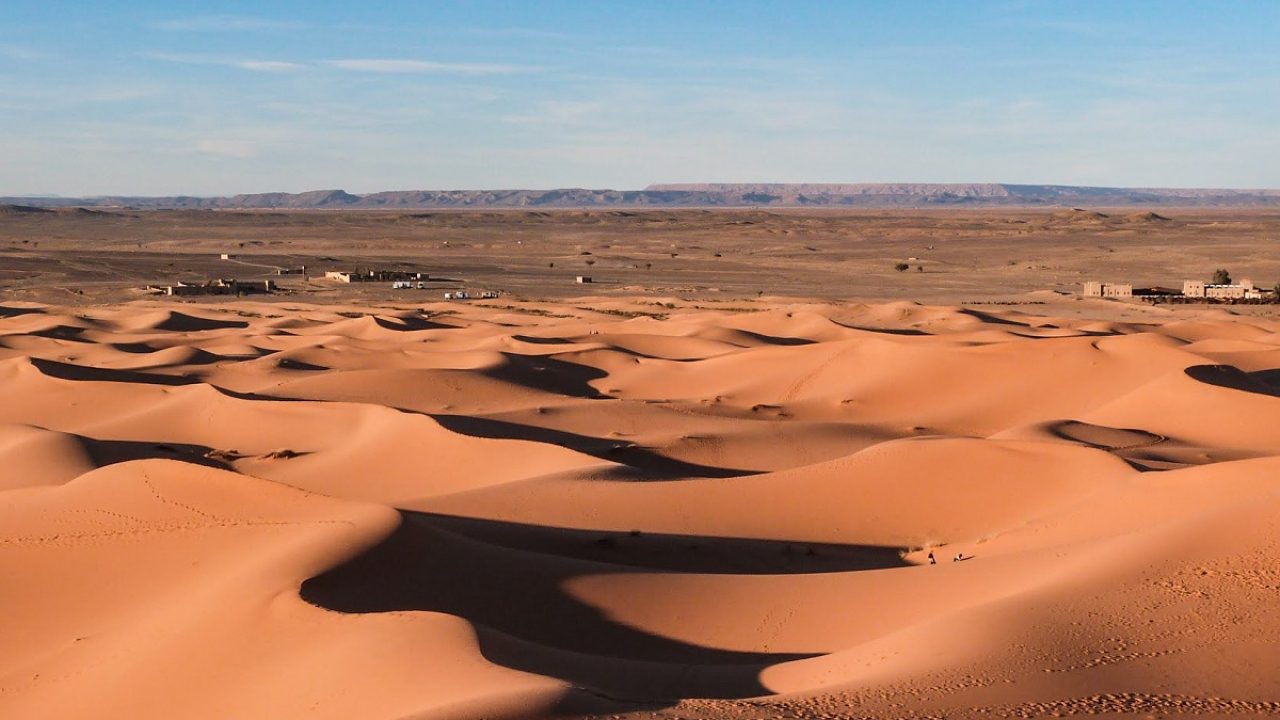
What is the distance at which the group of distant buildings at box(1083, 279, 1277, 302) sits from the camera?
160 feet

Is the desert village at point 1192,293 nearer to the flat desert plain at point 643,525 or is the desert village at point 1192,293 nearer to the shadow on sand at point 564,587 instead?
the flat desert plain at point 643,525

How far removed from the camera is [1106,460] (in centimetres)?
1542

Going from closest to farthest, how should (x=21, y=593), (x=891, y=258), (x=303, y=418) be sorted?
(x=21, y=593) → (x=303, y=418) → (x=891, y=258)

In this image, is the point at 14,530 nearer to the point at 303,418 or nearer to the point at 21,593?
the point at 21,593

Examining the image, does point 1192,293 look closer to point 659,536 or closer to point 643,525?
point 643,525

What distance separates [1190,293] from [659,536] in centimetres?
4135

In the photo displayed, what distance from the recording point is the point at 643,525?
1420cm

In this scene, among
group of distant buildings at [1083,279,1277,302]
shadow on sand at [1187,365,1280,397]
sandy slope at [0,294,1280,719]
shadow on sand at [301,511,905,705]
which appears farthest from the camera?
group of distant buildings at [1083,279,1277,302]

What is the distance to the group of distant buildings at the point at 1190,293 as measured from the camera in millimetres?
48875

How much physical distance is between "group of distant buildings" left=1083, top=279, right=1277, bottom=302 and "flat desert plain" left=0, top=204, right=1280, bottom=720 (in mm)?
14759

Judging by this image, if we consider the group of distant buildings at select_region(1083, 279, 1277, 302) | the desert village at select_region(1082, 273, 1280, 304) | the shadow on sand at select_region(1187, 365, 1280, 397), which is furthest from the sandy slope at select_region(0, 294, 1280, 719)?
the group of distant buildings at select_region(1083, 279, 1277, 302)

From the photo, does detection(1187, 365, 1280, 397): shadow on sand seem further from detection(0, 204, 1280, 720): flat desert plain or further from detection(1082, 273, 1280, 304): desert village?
detection(1082, 273, 1280, 304): desert village

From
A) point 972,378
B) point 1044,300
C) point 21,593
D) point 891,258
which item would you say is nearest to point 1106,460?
point 972,378

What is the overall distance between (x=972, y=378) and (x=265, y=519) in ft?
47.5
